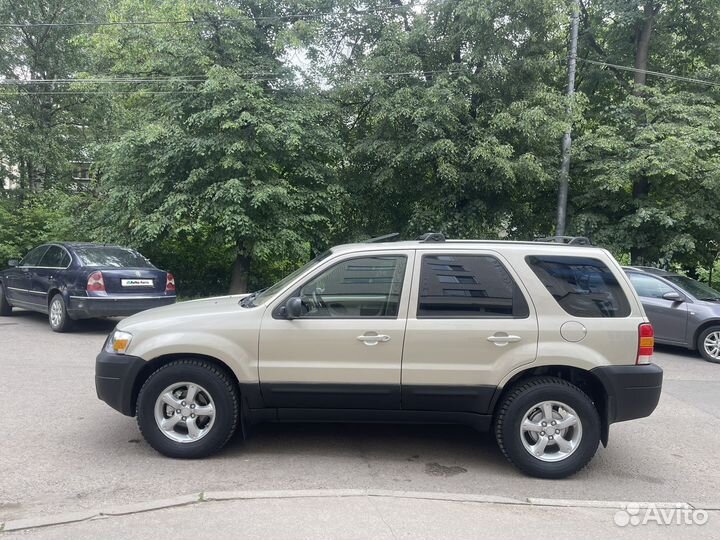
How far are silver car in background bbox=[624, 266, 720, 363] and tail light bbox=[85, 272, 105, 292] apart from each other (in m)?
9.24

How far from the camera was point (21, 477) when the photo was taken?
4234 millimetres

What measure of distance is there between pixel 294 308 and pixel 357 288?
53 cm

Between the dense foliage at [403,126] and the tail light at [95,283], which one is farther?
the dense foliage at [403,126]

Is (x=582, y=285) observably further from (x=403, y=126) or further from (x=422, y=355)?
(x=403, y=126)

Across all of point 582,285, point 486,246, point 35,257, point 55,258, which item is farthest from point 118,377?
point 35,257

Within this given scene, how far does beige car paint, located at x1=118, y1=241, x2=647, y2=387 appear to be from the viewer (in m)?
4.52

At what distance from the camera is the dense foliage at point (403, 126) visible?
13.8m

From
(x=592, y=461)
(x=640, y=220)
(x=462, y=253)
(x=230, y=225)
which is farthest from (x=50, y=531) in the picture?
(x=640, y=220)

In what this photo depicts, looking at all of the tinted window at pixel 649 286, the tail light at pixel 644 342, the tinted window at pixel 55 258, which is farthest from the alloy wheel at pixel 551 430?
the tinted window at pixel 55 258

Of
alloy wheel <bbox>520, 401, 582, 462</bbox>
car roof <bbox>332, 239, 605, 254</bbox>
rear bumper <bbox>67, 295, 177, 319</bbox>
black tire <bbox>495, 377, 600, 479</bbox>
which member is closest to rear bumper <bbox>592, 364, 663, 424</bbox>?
black tire <bbox>495, 377, 600, 479</bbox>

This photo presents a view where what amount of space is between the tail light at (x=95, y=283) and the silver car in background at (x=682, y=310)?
924 centimetres

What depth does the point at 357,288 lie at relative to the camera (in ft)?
15.5

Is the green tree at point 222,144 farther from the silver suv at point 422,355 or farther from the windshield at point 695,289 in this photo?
the silver suv at point 422,355

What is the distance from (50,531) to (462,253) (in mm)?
3282
